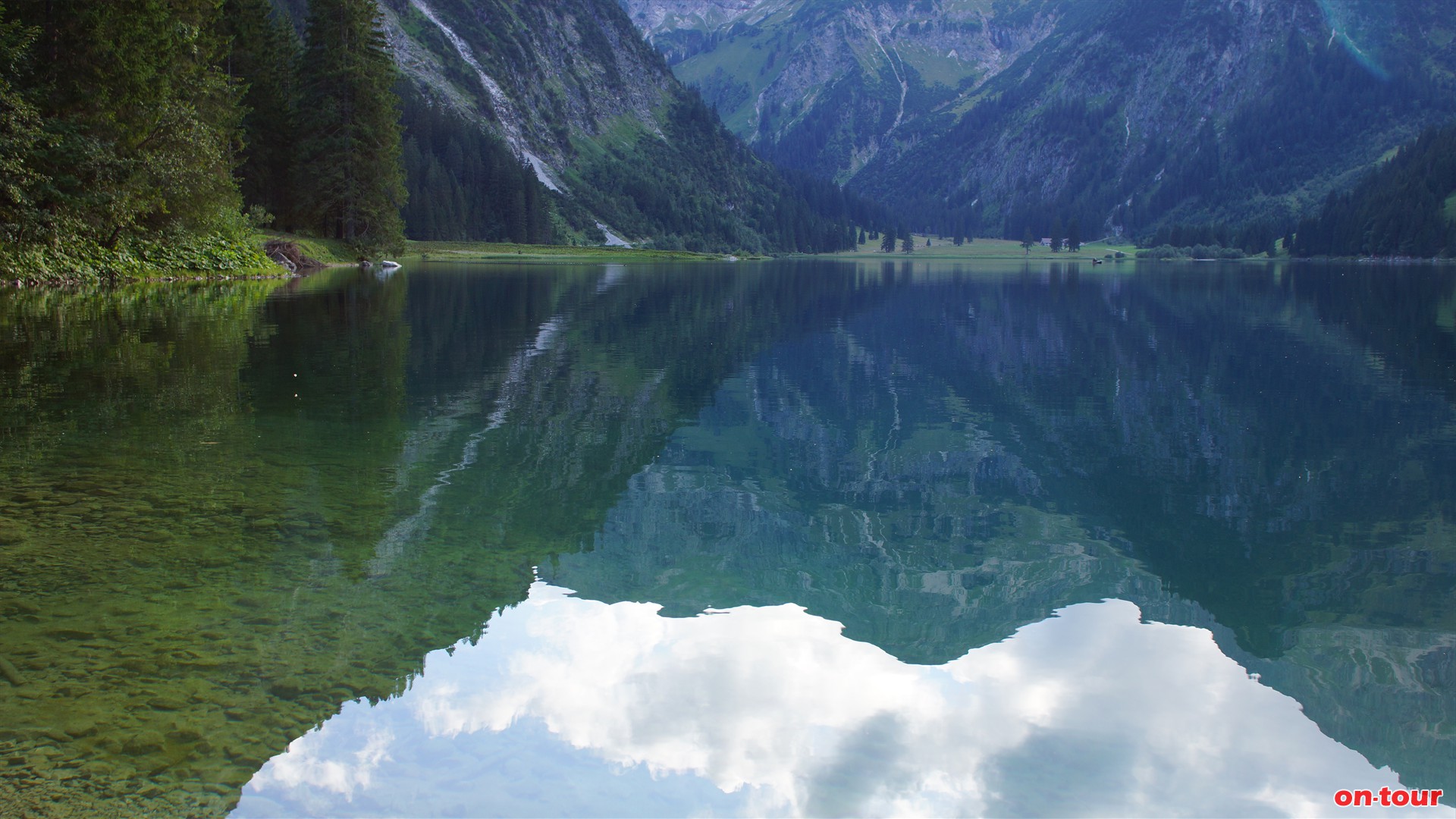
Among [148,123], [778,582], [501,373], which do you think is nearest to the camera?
[778,582]

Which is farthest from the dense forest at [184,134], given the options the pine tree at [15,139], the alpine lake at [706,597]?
the alpine lake at [706,597]

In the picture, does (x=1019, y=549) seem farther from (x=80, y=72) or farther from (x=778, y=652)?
(x=80, y=72)

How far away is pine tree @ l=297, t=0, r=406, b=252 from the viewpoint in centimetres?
7431

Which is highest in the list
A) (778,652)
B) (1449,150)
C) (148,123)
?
(1449,150)

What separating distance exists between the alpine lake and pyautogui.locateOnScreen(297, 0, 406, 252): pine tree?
186ft

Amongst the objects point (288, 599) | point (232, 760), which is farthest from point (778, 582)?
point (232, 760)

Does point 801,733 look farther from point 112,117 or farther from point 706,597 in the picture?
point 112,117

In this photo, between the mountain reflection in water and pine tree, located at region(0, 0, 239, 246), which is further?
pine tree, located at region(0, 0, 239, 246)

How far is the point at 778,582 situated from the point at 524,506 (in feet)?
12.6

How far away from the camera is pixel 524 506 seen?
12625 mm

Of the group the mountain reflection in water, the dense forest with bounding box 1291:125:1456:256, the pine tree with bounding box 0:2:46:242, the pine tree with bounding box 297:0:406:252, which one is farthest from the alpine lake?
the dense forest with bounding box 1291:125:1456:256

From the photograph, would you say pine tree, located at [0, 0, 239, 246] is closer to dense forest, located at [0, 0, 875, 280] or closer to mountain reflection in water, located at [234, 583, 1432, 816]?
dense forest, located at [0, 0, 875, 280]

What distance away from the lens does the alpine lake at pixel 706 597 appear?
664 cm

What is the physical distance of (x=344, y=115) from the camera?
7544 centimetres
